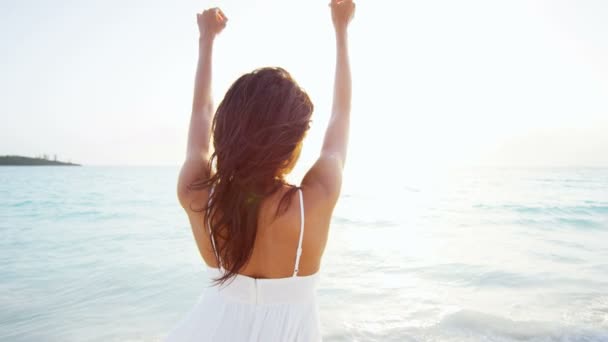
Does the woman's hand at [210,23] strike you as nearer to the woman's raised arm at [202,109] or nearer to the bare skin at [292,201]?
the woman's raised arm at [202,109]

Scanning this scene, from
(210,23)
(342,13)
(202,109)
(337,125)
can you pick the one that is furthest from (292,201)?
(210,23)

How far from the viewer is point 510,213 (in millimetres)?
17453

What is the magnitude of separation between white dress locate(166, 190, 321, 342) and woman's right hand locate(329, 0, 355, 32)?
984 millimetres

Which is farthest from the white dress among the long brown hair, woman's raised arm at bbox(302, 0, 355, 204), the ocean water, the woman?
the ocean water

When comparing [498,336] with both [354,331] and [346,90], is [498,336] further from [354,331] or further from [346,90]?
[346,90]

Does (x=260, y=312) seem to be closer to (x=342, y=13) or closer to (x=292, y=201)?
(x=292, y=201)

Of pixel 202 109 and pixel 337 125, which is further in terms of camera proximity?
pixel 202 109

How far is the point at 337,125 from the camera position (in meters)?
1.55

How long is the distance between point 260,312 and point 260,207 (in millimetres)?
392

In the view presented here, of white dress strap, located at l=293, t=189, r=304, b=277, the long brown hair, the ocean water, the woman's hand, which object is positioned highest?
the woman's hand

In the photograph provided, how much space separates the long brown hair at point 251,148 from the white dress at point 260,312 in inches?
6.0

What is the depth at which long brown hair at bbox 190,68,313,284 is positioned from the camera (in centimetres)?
130

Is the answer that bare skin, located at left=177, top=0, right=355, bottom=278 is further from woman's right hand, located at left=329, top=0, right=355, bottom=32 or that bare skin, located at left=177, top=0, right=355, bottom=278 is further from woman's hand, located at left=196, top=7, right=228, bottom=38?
woman's hand, located at left=196, top=7, right=228, bottom=38

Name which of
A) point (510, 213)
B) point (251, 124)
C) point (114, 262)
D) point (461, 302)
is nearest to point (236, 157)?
point (251, 124)
